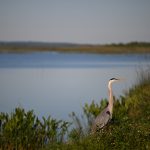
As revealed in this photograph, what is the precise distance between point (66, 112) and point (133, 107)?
13.3 ft

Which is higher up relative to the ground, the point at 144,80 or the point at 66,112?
the point at 144,80

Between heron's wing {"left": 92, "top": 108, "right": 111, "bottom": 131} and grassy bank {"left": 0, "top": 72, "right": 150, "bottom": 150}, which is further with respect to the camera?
heron's wing {"left": 92, "top": 108, "right": 111, "bottom": 131}

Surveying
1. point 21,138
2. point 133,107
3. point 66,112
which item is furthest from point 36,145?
point 66,112

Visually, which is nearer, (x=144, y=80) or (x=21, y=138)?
(x=21, y=138)

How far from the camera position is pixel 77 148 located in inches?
249

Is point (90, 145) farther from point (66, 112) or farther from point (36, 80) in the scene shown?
point (36, 80)

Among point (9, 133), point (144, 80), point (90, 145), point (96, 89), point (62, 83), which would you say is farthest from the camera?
point (62, 83)

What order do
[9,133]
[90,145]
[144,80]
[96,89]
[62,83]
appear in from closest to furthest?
[90,145] → [9,133] → [144,80] → [96,89] → [62,83]

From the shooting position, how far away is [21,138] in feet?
24.9

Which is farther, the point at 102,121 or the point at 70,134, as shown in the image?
the point at 102,121

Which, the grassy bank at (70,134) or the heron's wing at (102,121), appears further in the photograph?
the heron's wing at (102,121)

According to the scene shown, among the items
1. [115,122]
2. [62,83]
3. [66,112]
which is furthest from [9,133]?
[62,83]

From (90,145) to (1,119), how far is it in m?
1.98

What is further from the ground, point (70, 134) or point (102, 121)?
point (102, 121)
